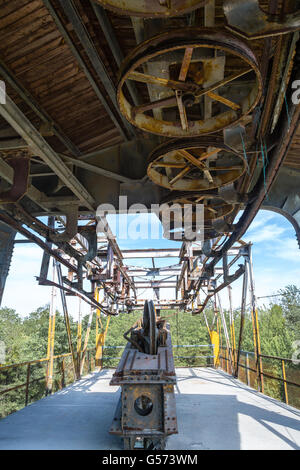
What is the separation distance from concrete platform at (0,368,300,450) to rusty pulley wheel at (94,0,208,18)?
5.00 meters

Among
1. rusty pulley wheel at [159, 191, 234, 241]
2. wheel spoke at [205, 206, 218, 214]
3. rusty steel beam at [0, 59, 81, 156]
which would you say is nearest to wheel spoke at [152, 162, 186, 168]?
rusty pulley wheel at [159, 191, 234, 241]

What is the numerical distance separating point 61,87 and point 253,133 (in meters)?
2.59

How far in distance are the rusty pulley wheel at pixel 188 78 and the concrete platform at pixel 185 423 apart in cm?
432

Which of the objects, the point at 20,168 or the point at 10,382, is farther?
the point at 10,382

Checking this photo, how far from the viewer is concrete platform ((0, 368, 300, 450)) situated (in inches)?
179

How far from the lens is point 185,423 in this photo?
5.75 meters

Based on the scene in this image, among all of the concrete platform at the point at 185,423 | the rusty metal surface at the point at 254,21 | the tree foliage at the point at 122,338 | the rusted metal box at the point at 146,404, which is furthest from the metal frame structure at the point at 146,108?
the tree foliage at the point at 122,338

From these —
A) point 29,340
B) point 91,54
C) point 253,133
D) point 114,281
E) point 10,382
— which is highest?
point 91,54

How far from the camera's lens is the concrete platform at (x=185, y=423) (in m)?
4.55

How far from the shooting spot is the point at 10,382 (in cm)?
3322

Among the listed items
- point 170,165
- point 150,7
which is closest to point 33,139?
point 170,165

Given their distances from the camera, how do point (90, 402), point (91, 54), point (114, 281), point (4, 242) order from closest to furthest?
1. point (91, 54)
2. point (4, 242)
3. point (90, 402)
4. point (114, 281)
